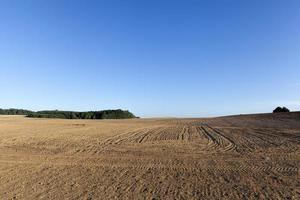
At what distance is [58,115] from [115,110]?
60.4 ft

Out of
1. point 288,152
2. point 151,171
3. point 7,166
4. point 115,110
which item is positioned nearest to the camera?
point 151,171

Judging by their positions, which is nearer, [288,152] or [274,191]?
[274,191]

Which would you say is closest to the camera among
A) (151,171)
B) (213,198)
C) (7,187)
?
(213,198)

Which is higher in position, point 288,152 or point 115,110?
point 115,110

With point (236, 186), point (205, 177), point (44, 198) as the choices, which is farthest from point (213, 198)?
point (44, 198)

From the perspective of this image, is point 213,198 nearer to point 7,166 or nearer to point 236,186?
point 236,186

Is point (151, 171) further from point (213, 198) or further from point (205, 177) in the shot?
point (213, 198)

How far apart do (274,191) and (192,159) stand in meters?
4.60

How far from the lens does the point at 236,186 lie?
298 inches

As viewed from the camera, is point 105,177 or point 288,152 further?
point 288,152

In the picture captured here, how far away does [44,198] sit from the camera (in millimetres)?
6762

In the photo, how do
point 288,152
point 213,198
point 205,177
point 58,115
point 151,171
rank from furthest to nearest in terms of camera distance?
point 58,115 < point 288,152 < point 151,171 < point 205,177 < point 213,198

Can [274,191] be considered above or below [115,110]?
below

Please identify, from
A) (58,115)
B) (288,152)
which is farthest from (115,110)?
(288,152)
